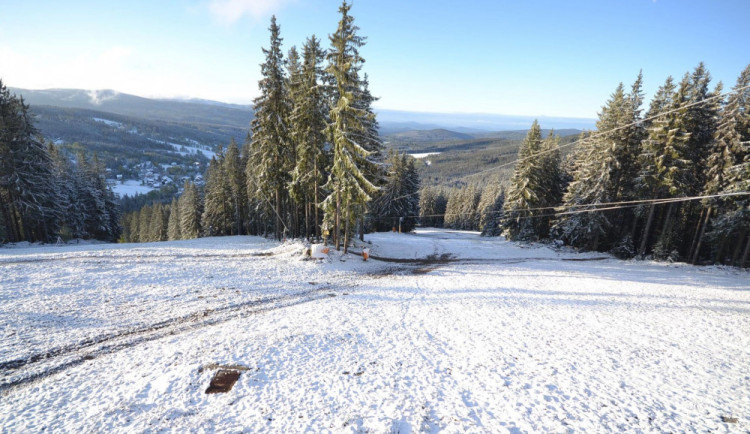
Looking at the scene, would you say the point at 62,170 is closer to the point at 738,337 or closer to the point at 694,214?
the point at 738,337

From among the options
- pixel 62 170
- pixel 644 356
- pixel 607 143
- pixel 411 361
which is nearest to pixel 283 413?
pixel 411 361

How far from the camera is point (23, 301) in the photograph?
1130 centimetres

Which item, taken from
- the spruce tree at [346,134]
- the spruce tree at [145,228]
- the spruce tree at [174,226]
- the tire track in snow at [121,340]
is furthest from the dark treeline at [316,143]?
the spruce tree at [145,228]

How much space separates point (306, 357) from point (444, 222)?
255 feet

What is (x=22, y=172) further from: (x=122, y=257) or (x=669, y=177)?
(x=669, y=177)

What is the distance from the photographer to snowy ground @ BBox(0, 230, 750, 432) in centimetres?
643

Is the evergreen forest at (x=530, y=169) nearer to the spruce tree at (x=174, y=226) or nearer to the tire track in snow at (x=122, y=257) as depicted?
the tire track in snow at (x=122, y=257)

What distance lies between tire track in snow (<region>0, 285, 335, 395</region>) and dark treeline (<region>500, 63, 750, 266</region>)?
67.9 feet

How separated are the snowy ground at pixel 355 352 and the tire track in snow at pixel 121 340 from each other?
0.18 ft

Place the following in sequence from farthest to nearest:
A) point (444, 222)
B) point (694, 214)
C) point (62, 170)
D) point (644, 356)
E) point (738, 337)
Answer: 1. point (444, 222)
2. point (62, 170)
3. point (694, 214)
4. point (738, 337)
5. point (644, 356)

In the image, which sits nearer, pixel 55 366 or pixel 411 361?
pixel 55 366

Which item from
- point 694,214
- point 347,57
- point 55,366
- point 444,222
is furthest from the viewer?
point 444,222

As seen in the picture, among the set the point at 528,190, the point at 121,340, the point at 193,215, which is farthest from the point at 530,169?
the point at 193,215

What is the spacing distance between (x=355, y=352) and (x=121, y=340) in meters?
7.19
